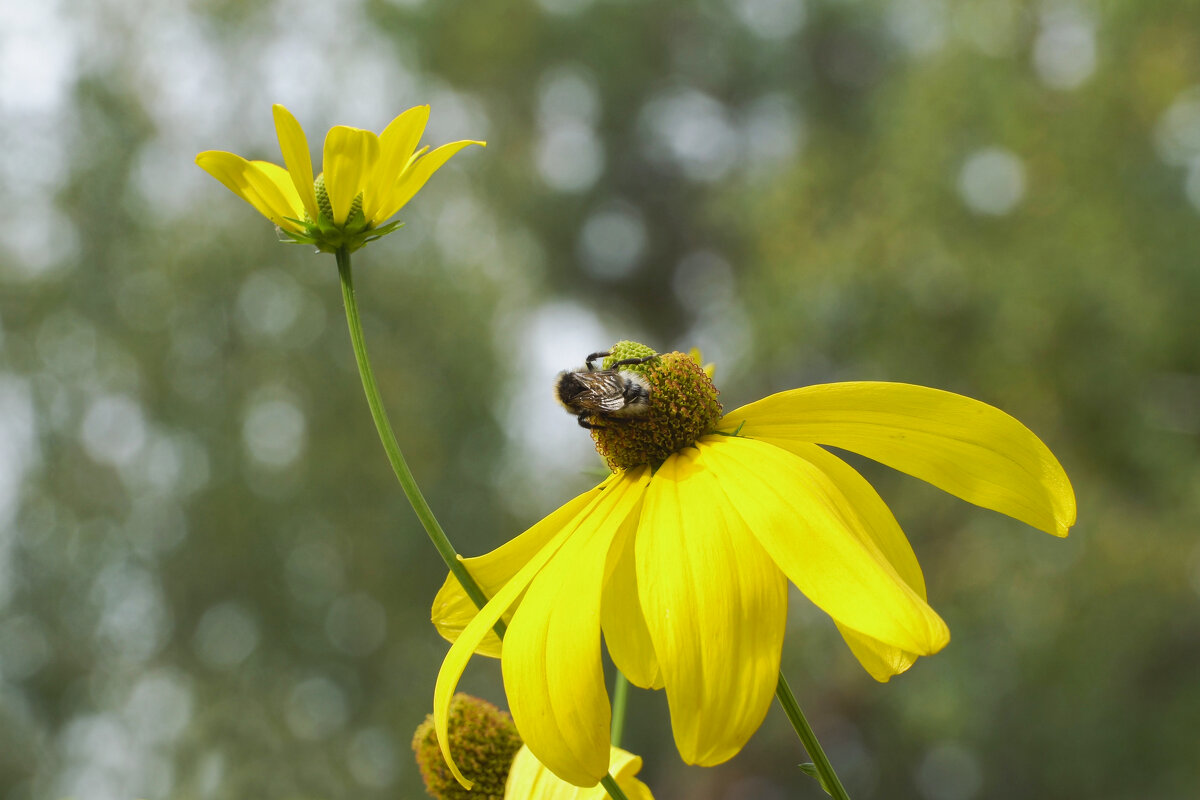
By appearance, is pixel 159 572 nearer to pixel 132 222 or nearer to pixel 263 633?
pixel 263 633

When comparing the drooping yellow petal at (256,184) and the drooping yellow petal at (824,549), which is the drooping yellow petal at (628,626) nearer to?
the drooping yellow petal at (824,549)

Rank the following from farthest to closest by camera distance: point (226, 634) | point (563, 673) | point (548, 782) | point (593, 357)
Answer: point (226, 634), point (593, 357), point (548, 782), point (563, 673)

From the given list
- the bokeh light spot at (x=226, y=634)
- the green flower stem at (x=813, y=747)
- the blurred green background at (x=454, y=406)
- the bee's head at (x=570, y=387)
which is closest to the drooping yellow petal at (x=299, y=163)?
the bee's head at (x=570, y=387)

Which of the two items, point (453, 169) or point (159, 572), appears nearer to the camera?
point (159, 572)

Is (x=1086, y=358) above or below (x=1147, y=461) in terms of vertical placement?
above

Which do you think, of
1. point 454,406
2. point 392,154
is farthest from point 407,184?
point 454,406

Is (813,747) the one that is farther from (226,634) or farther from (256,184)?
(226,634)

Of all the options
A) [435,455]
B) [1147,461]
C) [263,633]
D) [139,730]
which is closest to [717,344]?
[435,455]

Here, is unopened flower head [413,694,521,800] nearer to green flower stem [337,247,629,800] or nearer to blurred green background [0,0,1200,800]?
green flower stem [337,247,629,800]
